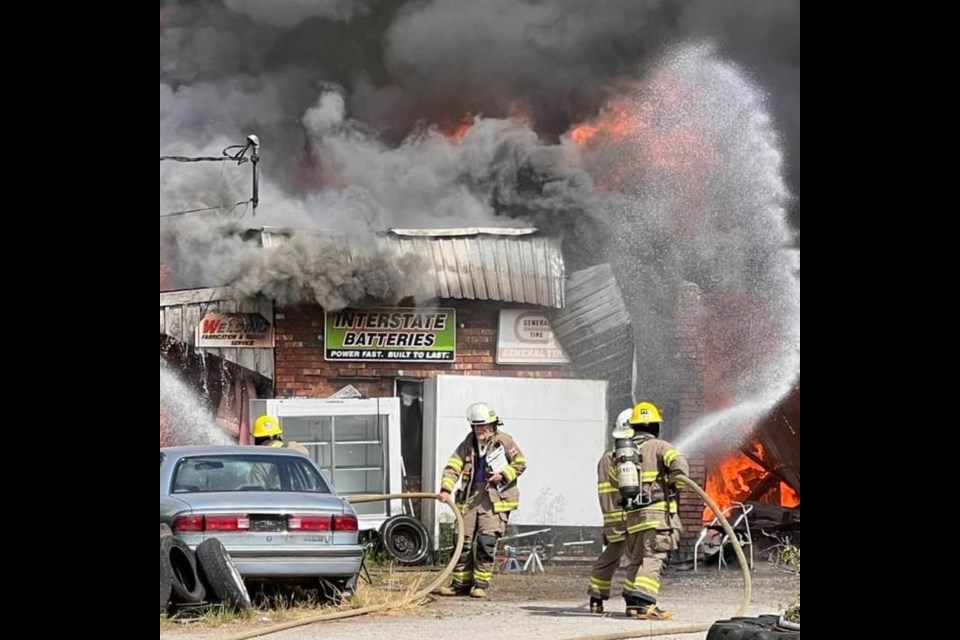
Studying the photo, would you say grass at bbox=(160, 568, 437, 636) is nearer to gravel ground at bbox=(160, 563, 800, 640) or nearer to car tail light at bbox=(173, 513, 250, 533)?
gravel ground at bbox=(160, 563, 800, 640)

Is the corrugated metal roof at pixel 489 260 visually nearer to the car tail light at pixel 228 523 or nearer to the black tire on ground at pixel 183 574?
the car tail light at pixel 228 523

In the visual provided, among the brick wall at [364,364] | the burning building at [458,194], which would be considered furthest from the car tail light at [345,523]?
the brick wall at [364,364]

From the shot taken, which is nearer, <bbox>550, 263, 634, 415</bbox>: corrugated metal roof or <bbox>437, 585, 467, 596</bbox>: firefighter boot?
<bbox>437, 585, 467, 596</bbox>: firefighter boot

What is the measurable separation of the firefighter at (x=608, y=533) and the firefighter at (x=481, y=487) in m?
0.72

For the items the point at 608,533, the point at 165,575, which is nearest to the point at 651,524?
the point at 608,533

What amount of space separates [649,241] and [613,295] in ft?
1.74

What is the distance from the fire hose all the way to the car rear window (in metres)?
0.49

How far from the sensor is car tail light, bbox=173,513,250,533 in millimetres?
10688

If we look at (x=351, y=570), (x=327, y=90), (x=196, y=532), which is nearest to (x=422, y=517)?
(x=351, y=570)

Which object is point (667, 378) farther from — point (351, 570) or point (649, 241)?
point (351, 570)

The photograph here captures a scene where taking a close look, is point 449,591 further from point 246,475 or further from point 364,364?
point 364,364

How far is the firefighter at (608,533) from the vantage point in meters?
11.5

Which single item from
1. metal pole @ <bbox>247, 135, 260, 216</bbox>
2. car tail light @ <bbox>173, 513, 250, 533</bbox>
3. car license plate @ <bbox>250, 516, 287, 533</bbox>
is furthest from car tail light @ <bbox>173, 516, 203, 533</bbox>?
metal pole @ <bbox>247, 135, 260, 216</bbox>

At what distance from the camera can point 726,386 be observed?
12.8 metres
